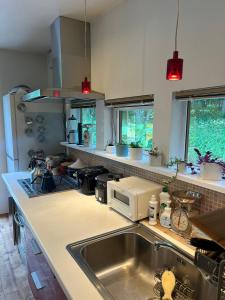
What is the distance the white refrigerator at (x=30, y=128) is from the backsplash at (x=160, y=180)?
626 mm

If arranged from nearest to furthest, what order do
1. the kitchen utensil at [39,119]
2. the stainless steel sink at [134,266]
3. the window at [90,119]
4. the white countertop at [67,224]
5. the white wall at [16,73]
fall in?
the white countertop at [67,224] → the stainless steel sink at [134,266] → the window at [90,119] → the kitchen utensil at [39,119] → the white wall at [16,73]

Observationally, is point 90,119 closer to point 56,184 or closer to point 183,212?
point 56,184

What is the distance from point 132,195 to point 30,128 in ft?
6.30

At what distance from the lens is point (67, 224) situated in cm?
142

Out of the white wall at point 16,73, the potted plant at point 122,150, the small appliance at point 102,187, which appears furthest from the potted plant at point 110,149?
the white wall at point 16,73

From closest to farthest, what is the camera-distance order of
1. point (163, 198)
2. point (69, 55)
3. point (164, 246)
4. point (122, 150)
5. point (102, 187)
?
point (164, 246), point (163, 198), point (102, 187), point (122, 150), point (69, 55)

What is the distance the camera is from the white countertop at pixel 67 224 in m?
0.94

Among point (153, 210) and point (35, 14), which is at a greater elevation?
point (35, 14)

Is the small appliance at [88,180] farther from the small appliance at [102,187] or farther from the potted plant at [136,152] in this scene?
the potted plant at [136,152]

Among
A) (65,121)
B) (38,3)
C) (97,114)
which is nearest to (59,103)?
(65,121)

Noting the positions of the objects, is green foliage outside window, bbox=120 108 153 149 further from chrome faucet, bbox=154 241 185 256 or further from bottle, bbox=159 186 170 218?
chrome faucet, bbox=154 241 185 256

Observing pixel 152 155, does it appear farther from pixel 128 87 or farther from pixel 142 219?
pixel 128 87

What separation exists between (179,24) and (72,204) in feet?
4.70

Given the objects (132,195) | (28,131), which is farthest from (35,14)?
(132,195)
